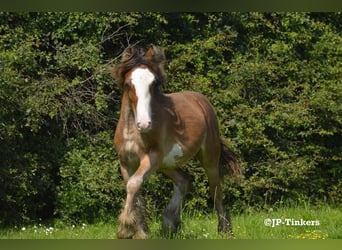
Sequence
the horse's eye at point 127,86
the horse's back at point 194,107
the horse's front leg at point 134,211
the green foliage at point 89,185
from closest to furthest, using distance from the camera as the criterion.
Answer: the horse's front leg at point 134,211 < the horse's eye at point 127,86 < the horse's back at point 194,107 < the green foliage at point 89,185

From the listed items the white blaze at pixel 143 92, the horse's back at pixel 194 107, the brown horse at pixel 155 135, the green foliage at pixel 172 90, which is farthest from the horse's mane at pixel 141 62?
the green foliage at pixel 172 90

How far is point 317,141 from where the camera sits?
934 centimetres

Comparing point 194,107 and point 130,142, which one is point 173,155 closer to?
point 130,142

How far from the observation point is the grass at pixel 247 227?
6.20 m

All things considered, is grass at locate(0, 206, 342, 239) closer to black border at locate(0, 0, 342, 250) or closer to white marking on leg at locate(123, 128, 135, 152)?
white marking on leg at locate(123, 128, 135, 152)

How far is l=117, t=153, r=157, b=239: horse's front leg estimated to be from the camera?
451cm

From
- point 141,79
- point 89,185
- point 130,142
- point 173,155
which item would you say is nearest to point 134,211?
point 130,142

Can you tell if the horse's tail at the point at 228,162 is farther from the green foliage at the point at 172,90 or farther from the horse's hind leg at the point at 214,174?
the green foliage at the point at 172,90

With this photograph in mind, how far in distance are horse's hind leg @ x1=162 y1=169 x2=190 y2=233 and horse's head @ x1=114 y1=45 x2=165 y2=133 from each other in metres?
1.14

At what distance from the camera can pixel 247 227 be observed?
6.91 meters

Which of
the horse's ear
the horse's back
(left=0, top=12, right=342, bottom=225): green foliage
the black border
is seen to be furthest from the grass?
the black border

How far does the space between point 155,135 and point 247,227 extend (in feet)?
7.95
